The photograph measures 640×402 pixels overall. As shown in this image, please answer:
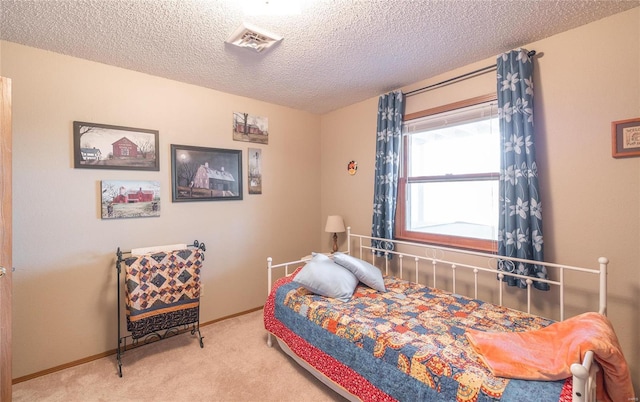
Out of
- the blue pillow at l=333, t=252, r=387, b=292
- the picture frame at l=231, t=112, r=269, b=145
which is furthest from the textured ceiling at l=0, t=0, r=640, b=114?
the blue pillow at l=333, t=252, r=387, b=292

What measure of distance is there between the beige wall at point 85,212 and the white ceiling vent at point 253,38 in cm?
109

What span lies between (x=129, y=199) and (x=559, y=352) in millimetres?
3039

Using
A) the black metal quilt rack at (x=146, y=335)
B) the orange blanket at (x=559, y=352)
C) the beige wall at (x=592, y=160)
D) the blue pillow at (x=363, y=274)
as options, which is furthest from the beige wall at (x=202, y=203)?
the blue pillow at (x=363, y=274)

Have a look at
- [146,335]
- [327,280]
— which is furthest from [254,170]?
[146,335]

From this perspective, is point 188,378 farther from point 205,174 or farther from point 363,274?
point 205,174

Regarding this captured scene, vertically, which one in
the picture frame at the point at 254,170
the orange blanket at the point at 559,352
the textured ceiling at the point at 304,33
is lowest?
the orange blanket at the point at 559,352

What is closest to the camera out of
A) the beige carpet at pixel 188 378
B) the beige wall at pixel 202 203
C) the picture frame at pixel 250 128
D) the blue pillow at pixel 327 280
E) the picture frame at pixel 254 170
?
the beige wall at pixel 202 203

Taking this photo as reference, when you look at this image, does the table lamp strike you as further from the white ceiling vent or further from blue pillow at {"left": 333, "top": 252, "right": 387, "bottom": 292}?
the white ceiling vent

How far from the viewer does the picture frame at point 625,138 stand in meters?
1.67

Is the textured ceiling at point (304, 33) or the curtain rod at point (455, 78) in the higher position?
the textured ceiling at point (304, 33)

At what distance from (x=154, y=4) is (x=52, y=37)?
0.95 meters

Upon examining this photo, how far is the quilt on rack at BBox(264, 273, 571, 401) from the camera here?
1.24 meters

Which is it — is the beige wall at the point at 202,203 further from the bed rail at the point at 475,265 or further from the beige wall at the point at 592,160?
the bed rail at the point at 475,265

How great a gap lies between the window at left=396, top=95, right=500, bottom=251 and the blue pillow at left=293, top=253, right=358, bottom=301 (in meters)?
0.94
